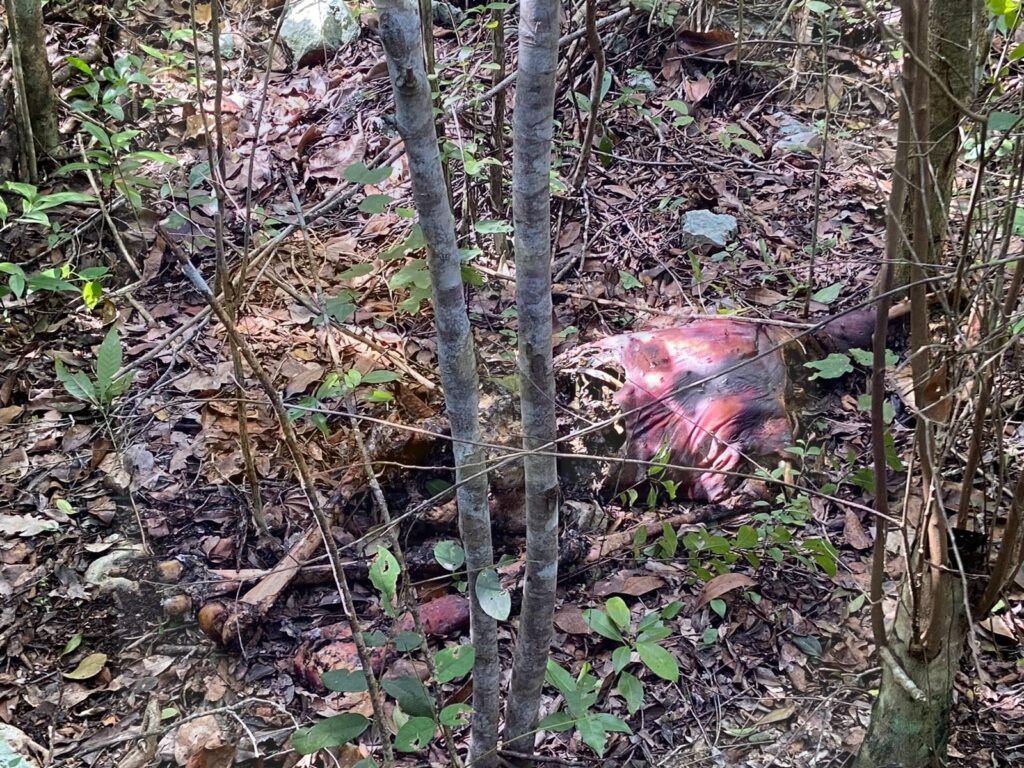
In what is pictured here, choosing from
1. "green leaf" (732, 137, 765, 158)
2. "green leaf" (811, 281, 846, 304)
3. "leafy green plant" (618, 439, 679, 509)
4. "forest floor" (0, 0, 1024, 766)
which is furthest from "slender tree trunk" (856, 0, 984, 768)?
"green leaf" (732, 137, 765, 158)

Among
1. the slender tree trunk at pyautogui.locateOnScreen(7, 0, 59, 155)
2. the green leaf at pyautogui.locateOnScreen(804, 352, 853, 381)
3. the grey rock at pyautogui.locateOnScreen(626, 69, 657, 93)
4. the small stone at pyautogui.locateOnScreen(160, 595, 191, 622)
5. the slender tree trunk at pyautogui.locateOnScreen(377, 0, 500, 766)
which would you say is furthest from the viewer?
the grey rock at pyautogui.locateOnScreen(626, 69, 657, 93)

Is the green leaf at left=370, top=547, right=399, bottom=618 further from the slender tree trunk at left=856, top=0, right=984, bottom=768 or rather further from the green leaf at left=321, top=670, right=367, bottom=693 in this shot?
the slender tree trunk at left=856, top=0, right=984, bottom=768

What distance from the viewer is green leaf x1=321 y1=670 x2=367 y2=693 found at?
5.64ft

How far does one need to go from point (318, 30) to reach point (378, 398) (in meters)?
3.58

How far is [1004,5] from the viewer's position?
6.25 ft

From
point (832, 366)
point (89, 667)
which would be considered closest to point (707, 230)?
point (832, 366)

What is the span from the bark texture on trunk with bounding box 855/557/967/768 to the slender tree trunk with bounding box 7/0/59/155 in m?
4.18

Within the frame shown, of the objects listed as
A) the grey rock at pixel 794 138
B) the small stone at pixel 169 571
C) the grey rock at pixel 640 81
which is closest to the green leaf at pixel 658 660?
the small stone at pixel 169 571

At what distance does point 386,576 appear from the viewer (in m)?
1.78

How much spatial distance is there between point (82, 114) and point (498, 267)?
6.98ft

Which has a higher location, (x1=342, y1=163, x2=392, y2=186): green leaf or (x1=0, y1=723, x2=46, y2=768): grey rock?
(x1=342, y1=163, x2=392, y2=186): green leaf

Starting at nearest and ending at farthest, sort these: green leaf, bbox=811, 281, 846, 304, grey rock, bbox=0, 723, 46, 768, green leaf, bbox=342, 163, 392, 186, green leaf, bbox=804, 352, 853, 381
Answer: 1. green leaf, bbox=342, 163, 392, 186
2. grey rock, bbox=0, 723, 46, 768
3. green leaf, bbox=804, 352, 853, 381
4. green leaf, bbox=811, 281, 846, 304

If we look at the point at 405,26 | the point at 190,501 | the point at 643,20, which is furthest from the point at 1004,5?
the point at 643,20

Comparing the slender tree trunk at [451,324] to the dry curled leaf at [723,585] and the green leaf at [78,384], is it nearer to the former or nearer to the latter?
the dry curled leaf at [723,585]
